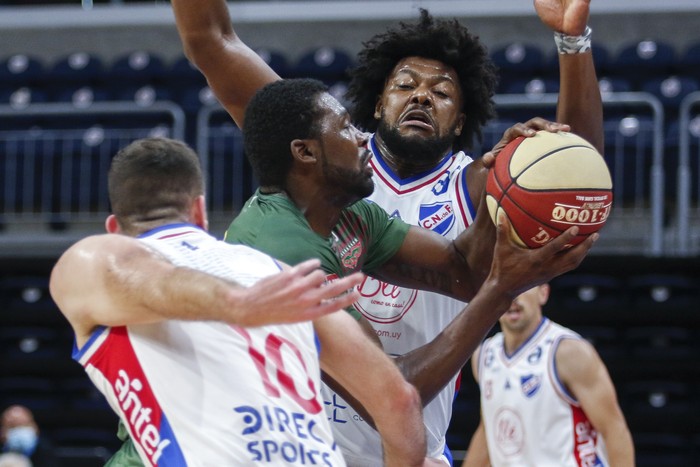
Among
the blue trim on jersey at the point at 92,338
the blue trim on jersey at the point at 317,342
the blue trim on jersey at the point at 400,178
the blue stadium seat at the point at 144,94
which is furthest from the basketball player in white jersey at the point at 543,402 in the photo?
the blue stadium seat at the point at 144,94

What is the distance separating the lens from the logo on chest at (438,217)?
4410 millimetres

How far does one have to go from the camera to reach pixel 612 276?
32.1 ft

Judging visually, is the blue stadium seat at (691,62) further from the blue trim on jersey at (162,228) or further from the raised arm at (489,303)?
the blue trim on jersey at (162,228)

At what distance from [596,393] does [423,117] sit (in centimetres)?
312

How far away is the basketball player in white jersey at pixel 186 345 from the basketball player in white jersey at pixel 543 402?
4250 millimetres

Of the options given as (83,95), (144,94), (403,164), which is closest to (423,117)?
(403,164)

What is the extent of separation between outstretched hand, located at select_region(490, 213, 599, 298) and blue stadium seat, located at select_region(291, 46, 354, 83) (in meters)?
8.10

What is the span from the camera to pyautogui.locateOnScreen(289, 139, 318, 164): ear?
3428 mm

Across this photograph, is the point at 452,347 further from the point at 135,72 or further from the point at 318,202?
the point at 135,72

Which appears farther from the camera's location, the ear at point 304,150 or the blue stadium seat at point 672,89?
the blue stadium seat at point 672,89

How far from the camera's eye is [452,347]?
360 cm

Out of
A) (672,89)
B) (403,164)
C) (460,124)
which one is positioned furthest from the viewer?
(672,89)

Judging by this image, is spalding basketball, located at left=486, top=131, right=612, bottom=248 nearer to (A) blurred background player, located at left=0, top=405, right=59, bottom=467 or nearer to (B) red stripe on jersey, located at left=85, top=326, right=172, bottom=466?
(B) red stripe on jersey, located at left=85, top=326, right=172, bottom=466

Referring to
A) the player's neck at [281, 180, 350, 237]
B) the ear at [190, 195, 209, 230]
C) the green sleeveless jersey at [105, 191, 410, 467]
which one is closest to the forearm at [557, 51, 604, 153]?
the green sleeveless jersey at [105, 191, 410, 467]
